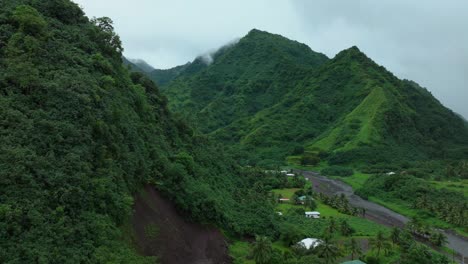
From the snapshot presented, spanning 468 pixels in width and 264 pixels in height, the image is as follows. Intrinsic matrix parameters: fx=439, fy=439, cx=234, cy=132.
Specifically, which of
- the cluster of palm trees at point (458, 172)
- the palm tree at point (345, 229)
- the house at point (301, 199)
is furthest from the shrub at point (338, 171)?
the palm tree at point (345, 229)

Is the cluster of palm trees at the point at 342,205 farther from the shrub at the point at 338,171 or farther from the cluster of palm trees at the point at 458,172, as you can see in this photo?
the cluster of palm trees at the point at 458,172

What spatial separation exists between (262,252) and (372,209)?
59942mm

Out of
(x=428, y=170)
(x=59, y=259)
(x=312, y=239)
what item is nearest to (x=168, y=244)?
(x=59, y=259)

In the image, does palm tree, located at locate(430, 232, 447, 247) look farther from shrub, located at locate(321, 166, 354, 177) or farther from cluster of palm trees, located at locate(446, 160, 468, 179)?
shrub, located at locate(321, 166, 354, 177)

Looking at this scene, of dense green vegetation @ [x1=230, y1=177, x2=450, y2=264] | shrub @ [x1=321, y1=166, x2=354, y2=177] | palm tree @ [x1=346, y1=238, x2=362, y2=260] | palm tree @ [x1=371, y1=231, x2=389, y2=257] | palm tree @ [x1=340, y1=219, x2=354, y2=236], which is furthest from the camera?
shrub @ [x1=321, y1=166, x2=354, y2=177]

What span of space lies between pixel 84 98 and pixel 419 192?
84.8 m

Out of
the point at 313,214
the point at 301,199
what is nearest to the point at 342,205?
the point at 301,199

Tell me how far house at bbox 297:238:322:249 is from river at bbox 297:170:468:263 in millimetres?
25240

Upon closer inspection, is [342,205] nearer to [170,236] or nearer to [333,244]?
[333,244]

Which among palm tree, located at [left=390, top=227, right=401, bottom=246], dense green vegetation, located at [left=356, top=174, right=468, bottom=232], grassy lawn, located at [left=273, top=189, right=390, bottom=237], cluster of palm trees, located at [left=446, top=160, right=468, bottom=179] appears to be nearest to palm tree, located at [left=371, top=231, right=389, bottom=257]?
palm tree, located at [left=390, top=227, right=401, bottom=246]

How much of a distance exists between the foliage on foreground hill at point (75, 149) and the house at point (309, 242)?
6310mm

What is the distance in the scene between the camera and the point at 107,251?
3478 cm

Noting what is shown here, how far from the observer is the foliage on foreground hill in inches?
1309

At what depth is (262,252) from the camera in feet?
161
